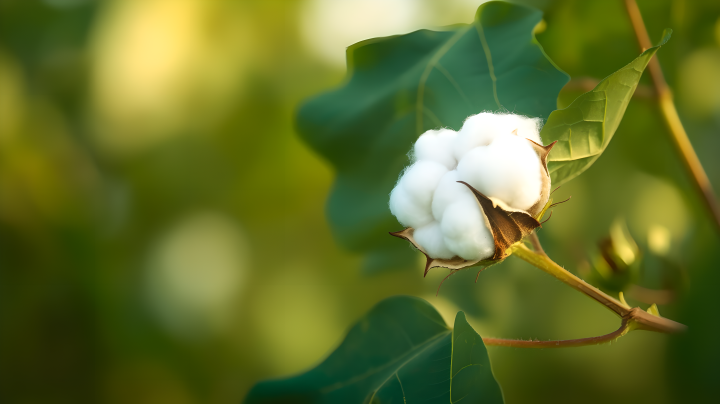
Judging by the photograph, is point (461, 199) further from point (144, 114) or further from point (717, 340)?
point (144, 114)

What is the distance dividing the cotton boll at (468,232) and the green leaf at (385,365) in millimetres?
121

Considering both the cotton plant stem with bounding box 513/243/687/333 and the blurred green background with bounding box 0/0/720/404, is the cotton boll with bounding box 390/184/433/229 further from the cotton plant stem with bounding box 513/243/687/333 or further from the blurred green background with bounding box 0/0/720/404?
the blurred green background with bounding box 0/0/720/404

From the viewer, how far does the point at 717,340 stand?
70cm

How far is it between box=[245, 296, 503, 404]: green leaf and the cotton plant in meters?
0.12

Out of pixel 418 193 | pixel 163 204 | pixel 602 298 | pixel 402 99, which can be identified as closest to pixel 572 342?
pixel 602 298

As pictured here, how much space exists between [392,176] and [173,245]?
1.03m

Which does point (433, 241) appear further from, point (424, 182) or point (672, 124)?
point (672, 124)

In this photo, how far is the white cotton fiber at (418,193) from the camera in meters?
0.30

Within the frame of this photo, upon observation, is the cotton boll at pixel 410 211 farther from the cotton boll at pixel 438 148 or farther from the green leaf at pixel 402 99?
the green leaf at pixel 402 99

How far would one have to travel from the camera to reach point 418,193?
30cm

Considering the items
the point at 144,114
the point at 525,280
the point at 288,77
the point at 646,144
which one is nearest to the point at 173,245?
the point at 144,114

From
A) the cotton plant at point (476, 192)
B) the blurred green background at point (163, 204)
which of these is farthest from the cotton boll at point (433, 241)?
the blurred green background at point (163, 204)

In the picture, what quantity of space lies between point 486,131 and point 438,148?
1.3 inches

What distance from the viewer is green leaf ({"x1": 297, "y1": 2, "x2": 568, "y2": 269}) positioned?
400 millimetres
